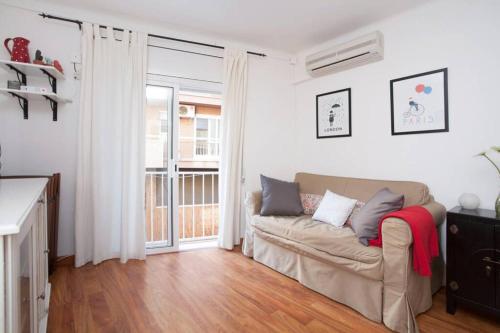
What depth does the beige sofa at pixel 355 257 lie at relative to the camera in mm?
1785

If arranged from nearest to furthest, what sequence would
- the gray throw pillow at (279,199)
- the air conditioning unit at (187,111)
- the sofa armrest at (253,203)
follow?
the gray throw pillow at (279,199) < the sofa armrest at (253,203) < the air conditioning unit at (187,111)

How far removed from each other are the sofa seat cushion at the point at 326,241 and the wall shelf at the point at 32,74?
229cm

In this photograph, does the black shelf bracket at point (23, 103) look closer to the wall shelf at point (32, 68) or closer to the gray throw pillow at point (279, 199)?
the wall shelf at point (32, 68)

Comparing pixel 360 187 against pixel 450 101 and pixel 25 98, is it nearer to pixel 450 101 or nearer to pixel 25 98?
pixel 450 101

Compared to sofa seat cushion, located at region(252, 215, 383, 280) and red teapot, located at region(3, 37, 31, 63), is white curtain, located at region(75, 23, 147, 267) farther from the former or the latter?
sofa seat cushion, located at region(252, 215, 383, 280)

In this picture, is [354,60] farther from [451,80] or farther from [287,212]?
[287,212]

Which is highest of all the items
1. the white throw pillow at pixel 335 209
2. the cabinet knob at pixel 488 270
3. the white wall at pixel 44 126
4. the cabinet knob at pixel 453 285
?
the white wall at pixel 44 126

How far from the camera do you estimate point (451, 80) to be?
2.33 metres

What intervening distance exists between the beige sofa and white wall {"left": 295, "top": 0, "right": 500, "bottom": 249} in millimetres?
256

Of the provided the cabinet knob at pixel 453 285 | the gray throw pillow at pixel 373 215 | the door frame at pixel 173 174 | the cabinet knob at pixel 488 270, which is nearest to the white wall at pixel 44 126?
the door frame at pixel 173 174

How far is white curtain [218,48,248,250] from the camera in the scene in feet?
10.9

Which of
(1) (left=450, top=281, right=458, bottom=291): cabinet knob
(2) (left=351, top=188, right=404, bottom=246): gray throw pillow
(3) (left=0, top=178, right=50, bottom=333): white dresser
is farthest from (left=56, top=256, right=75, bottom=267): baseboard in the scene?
(1) (left=450, top=281, right=458, bottom=291): cabinet knob

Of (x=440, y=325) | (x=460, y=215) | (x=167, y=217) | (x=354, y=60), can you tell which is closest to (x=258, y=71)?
(x=354, y=60)

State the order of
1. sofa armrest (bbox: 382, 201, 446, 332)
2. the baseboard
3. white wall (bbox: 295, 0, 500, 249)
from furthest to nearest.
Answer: the baseboard, white wall (bbox: 295, 0, 500, 249), sofa armrest (bbox: 382, 201, 446, 332)
